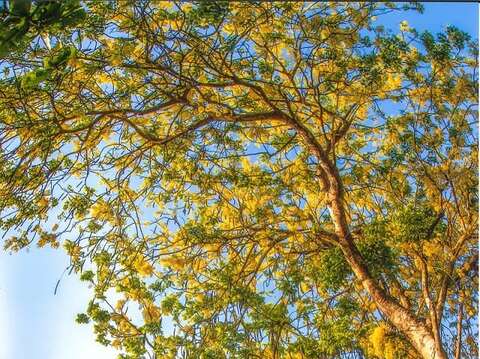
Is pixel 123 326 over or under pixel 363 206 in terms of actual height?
under

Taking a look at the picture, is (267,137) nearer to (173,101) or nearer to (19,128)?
(173,101)

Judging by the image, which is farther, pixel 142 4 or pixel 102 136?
pixel 102 136

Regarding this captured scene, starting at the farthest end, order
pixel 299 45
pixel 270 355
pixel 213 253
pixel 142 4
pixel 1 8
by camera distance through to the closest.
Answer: pixel 213 253 → pixel 270 355 → pixel 299 45 → pixel 142 4 → pixel 1 8

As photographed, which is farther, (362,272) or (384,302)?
(362,272)

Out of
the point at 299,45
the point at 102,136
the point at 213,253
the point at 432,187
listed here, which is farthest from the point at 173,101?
the point at 432,187

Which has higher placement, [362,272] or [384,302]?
[362,272]

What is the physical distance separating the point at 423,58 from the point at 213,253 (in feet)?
8.46

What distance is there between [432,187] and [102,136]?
2.90 m

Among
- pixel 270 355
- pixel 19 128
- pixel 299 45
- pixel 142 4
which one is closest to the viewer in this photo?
pixel 142 4

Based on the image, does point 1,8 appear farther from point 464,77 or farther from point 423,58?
point 464,77

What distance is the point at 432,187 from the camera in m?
5.07

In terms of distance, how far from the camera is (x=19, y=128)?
14.9 ft

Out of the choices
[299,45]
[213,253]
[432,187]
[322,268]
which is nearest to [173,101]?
[299,45]

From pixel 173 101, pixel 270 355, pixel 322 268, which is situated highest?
pixel 173 101
